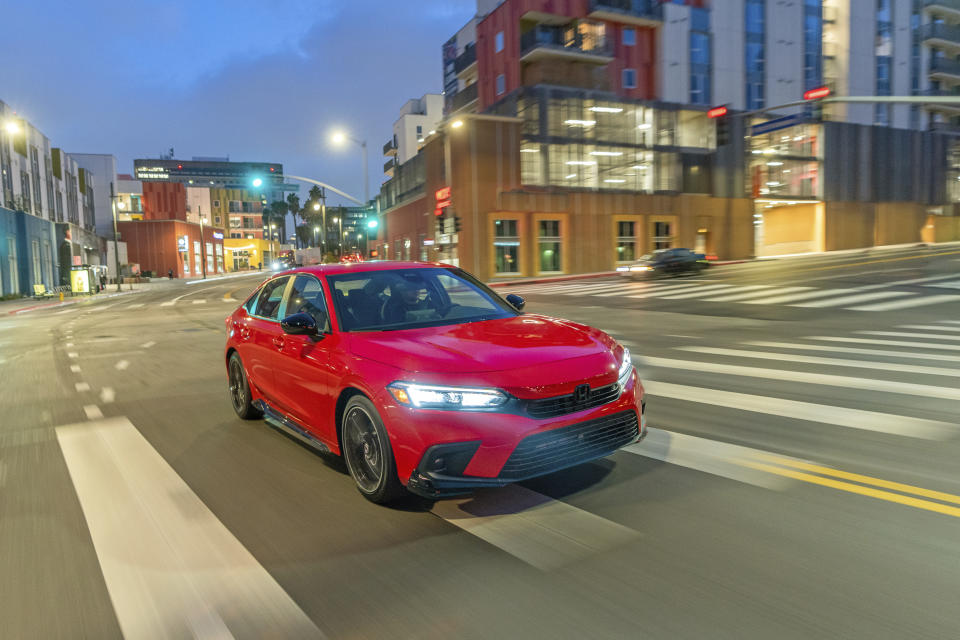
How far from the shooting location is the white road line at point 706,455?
4.33 metres

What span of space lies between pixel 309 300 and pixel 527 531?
2.63 meters

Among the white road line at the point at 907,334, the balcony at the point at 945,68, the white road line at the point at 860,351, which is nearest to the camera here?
the white road line at the point at 860,351

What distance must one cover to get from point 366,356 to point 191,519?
146 centimetres

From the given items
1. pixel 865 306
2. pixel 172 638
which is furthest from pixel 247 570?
pixel 865 306

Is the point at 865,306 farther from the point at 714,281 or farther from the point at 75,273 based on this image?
the point at 75,273

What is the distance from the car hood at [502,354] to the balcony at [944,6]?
74260 mm

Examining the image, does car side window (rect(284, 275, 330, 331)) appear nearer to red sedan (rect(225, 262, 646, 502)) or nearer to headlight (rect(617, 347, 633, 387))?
red sedan (rect(225, 262, 646, 502))

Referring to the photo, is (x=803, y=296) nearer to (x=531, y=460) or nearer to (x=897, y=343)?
(x=897, y=343)

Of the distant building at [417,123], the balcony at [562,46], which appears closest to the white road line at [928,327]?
the balcony at [562,46]

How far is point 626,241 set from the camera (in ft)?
150

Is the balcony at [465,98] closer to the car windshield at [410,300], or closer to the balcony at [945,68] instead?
the balcony at [945,68]

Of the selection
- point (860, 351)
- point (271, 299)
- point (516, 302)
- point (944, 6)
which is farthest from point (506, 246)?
point (944, 6)

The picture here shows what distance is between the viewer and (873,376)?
772 centimetres

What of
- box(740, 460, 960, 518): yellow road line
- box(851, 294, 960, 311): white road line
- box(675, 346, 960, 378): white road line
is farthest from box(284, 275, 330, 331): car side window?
box(851, 294, 960, 311): white road line
